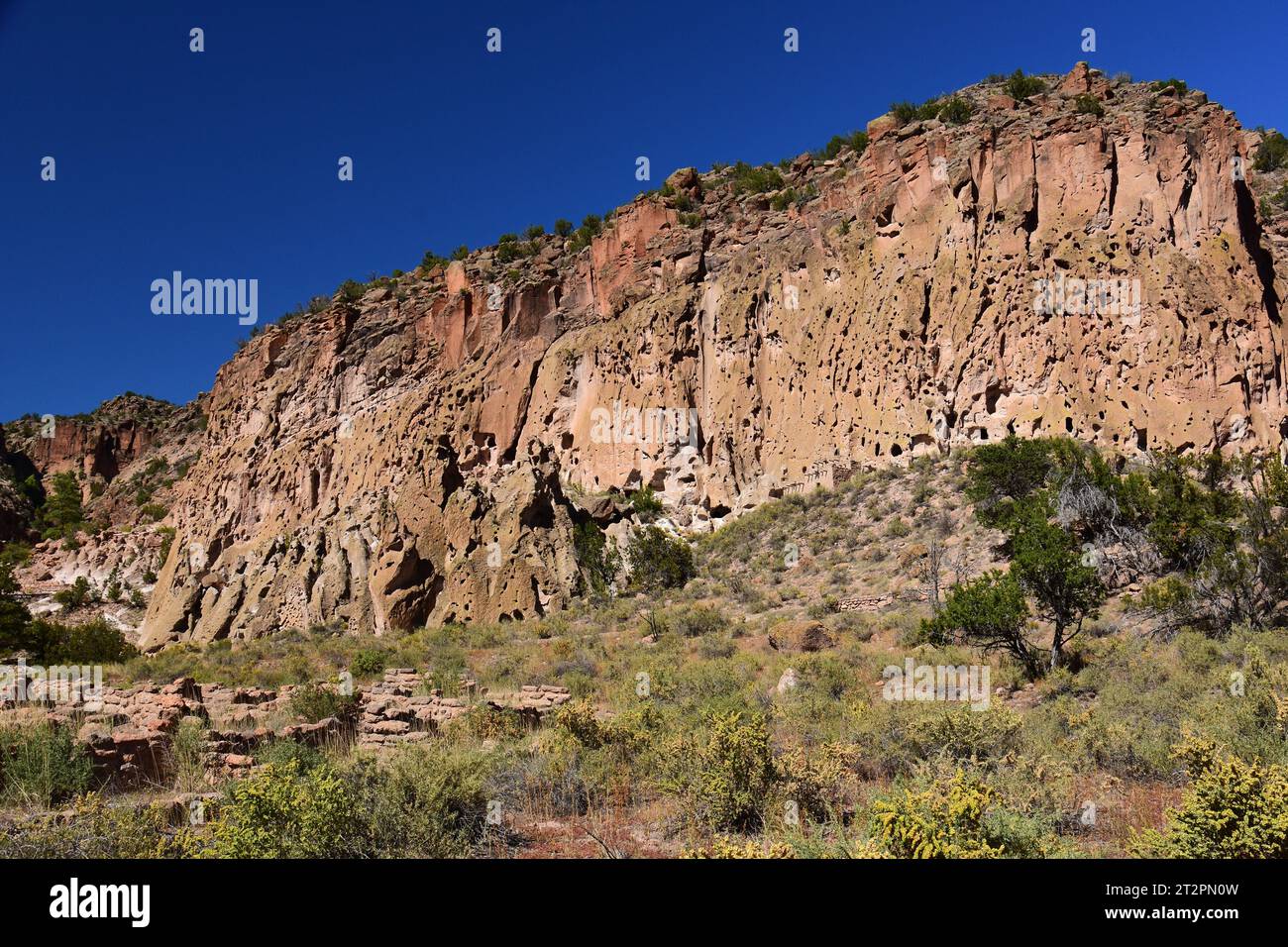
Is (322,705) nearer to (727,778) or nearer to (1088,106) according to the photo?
(727,778)

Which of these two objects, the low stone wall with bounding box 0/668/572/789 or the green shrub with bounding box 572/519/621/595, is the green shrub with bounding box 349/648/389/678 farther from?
the green shrub with bounding box 572/519/621/595

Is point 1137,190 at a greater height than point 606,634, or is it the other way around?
point 1137,190

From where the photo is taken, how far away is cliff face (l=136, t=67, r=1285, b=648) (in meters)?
24.1

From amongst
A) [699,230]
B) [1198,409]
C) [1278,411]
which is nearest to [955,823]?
[1198,409]

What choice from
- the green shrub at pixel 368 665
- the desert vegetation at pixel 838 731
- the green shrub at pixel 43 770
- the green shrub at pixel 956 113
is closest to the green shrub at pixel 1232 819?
the desert vegetation at pixel 838 731

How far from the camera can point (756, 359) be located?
33.5 meters

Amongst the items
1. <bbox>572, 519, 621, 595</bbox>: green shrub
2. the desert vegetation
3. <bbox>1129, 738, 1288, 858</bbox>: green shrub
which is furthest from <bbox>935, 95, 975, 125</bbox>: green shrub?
<bbox>1129, 738, 1288, 858</bbox>: green shrub

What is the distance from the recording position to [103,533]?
51188 mm

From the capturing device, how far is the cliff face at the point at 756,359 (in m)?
24.1

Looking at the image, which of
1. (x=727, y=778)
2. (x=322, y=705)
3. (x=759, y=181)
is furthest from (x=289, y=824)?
(x=759, y=181)

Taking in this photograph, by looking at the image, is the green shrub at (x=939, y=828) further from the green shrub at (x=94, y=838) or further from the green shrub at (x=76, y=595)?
the green shrub at (x=76, y=595)

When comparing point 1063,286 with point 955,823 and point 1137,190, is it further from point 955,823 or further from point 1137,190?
point 955,823

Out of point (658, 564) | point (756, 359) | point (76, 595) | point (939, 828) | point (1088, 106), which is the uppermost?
point (1088, 106)

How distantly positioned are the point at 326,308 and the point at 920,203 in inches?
1423
